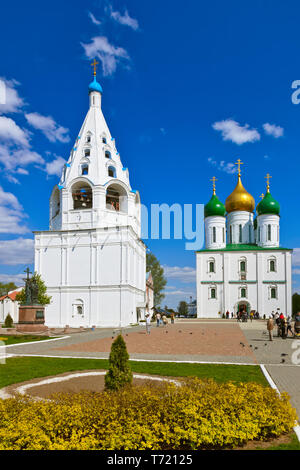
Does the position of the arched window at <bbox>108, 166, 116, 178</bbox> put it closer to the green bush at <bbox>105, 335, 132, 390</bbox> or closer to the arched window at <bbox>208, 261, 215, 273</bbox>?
the arched window at <bbox>208, 261, 215, 273</bbox>

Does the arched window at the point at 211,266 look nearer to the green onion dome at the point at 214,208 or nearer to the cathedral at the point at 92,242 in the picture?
the green onion dome at the point at 214,208

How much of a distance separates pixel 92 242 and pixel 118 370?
2871 centimetres

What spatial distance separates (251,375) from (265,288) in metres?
41.4

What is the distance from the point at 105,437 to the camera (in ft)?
17.4

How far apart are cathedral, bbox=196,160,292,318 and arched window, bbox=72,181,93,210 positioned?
60.6 feet

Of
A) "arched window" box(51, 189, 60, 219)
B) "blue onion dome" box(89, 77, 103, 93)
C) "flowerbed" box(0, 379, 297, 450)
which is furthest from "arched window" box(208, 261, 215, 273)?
"flowerbed" box(0, 379, 297, 450)

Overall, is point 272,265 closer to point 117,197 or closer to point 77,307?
point 117,197

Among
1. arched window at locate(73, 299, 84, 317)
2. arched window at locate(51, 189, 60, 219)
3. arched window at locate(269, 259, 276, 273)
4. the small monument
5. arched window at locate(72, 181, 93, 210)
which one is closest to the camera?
the small monument

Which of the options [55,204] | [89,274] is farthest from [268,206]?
[55,204]

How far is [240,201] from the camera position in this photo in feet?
183

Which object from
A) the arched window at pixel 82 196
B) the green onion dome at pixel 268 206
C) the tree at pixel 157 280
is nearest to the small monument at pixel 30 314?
the arched window at pixel 82 196

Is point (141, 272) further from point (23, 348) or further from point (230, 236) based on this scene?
point (23, 348)

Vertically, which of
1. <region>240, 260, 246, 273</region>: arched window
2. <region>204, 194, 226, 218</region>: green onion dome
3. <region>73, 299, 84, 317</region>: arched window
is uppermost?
<region>204, 194, 226, 218</region>: green onion dome

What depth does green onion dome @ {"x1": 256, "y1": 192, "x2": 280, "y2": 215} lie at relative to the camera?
5288 cm
